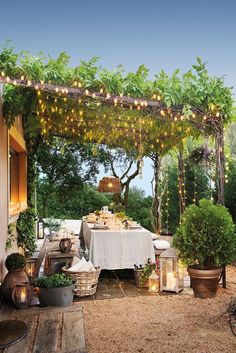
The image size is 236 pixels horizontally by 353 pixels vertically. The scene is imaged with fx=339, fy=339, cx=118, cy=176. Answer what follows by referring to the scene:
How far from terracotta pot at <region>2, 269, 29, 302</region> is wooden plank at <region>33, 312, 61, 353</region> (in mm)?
610

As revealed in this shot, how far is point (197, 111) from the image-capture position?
4.64 meters

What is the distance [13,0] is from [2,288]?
14.9ft

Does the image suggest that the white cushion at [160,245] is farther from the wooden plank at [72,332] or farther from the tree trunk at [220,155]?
the wooden plank at [72,332]

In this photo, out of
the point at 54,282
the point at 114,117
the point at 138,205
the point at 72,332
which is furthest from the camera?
the point at 138,205

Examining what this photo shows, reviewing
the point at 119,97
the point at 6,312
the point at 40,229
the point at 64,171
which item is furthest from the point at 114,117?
the point at 64,171

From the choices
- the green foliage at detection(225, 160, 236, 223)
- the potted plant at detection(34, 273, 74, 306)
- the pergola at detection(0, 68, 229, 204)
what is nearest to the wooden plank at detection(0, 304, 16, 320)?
the potted plant at detection(34, 273, 74, 306)

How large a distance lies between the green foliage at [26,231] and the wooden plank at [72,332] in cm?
268

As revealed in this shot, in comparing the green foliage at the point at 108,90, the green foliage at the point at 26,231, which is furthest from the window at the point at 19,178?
the green foliage at the point at 108,90

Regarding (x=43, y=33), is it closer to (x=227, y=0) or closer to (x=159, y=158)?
(x=227, y=0)

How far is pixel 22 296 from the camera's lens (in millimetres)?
3670

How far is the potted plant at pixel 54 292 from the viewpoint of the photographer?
12.3 ft

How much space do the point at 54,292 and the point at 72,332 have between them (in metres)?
0.84

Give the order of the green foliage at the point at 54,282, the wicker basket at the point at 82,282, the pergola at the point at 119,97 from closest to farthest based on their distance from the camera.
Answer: the green foliage at the point at 54,282, the pergola at the point at 119,97, the wicker basket at the point at 82,282

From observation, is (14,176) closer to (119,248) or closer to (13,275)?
(119,248)
